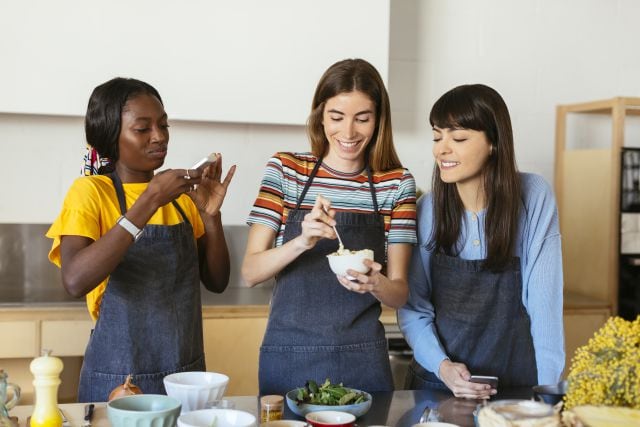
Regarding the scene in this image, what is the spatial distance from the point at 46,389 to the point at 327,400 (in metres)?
0.52

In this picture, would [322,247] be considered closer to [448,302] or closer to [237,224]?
[448,302]

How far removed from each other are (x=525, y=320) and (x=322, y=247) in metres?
0.54

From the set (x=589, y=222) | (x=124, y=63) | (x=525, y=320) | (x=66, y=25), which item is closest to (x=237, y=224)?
(x=124, y=63)

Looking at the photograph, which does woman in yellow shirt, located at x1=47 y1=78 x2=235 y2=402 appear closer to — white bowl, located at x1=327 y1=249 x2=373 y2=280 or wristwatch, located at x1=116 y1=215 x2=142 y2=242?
wristwatch, located at x1=116 y1=215 x2=142 y2=242

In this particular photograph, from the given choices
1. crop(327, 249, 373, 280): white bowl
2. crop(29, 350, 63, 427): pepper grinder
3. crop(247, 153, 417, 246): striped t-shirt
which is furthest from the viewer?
crop(247, 153, 417, 246): striped t-shirt

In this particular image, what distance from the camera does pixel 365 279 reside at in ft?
5.66

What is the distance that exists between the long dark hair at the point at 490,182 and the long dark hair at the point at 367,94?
151 mm

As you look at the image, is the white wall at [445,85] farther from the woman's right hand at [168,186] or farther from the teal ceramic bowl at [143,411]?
the teal ceramic bowl at [143,411]

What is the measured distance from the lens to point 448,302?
205 cm

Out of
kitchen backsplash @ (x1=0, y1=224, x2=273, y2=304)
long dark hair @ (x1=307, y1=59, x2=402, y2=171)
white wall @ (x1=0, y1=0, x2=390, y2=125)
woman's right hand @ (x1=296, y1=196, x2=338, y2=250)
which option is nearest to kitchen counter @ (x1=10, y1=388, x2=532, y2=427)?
woman's right hand @ (x1=296, y1=196, x2=338, y2=250)

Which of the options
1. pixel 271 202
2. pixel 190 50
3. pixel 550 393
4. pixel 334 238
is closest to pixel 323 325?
pixel 334 238

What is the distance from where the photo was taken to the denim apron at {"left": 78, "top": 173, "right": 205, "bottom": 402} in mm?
1906

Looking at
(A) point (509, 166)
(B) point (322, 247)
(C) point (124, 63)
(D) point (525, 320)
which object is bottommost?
(D) point (525, 320)

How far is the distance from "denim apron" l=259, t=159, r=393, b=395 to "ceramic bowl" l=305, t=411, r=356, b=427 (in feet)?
1.48
